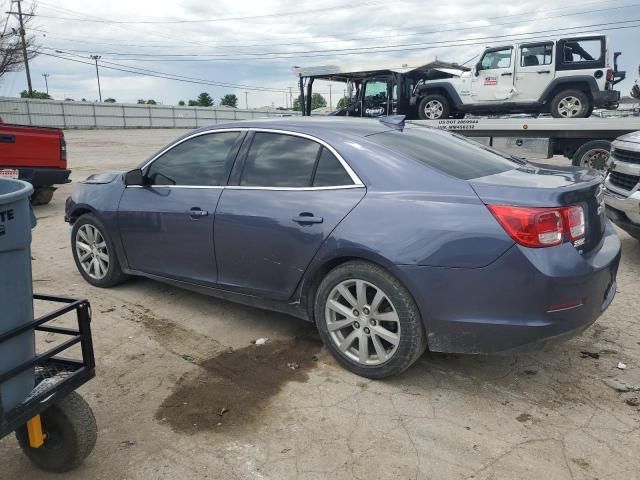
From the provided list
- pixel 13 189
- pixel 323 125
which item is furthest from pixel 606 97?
pixel 13 189

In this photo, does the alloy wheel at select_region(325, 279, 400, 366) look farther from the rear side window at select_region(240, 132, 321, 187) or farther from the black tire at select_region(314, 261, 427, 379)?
the rear side window at select_region(240, 132, 321, 187)

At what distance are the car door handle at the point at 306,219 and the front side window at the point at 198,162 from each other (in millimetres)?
795

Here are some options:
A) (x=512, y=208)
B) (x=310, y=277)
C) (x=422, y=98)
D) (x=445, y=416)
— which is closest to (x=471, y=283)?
(x=512, y=208)

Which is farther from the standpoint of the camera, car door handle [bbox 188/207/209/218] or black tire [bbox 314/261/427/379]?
car door handle [bbox 188/207/209/218]

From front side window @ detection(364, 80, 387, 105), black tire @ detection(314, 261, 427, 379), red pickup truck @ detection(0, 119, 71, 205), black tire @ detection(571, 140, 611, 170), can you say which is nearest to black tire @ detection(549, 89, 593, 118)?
black tire @ detection(571, 140, 611, 170)

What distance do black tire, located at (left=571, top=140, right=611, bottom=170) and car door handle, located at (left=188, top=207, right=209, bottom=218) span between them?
9.41 meters

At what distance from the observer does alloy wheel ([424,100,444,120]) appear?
13.9 metres

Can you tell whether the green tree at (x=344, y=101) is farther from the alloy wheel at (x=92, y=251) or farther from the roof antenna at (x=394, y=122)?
the roof antenna at (x=394, y=122)

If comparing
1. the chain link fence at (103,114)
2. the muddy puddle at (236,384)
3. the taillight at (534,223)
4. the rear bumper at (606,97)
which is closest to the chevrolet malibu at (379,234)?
the taillight at (534,223)

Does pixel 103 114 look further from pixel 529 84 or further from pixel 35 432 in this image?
pixel 35 432

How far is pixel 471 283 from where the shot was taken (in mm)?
2830

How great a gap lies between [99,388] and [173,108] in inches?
2187

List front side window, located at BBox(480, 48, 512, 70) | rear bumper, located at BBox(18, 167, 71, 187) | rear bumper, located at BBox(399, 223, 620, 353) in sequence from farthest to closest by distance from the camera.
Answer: front side window, located at BBox(480, 48, 512, 70)
rear bumper, located at BBox(18, 167, 71, 187)
rear bumper, located at BBox(399, 223, 620, 353)

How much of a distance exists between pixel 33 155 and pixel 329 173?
6.90 metres
